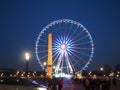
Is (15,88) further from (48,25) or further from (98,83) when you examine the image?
(48,25)

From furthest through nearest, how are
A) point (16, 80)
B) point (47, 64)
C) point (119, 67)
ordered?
point (119, 67) → point (47, 64) → point (16, 80)

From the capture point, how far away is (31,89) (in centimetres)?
1831

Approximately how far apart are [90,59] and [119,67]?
13581cm

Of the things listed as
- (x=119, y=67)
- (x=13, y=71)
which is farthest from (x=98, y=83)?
(x=119, y=67)

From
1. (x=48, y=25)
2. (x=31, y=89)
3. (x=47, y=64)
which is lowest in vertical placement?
(x=31, y=89)

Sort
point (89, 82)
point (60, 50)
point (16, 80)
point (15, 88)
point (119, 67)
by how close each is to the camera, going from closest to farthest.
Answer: point (15, 88)
point (16, 80)
point (89, 82)
point (60, 50)
point (119, 67)

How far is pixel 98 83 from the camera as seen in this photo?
32594 millimetres

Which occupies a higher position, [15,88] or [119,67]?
[119,67]

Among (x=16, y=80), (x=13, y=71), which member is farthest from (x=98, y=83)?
(x=13, y=71)

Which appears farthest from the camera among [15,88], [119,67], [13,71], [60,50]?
[119,67]

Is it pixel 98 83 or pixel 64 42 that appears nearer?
pixel 98 83

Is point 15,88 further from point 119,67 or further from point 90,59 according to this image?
point 119,67

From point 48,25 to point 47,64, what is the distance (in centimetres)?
748

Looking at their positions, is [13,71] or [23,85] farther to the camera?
[13,71]
